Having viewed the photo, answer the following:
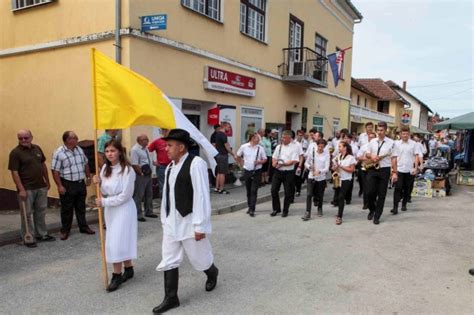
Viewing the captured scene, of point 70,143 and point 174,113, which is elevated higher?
point 174,113

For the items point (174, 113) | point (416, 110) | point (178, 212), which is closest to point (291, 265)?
point (178, 212)

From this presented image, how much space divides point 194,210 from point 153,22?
577 cm

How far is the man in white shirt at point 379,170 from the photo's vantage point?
7566mm

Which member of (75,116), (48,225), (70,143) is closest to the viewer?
(70,143)

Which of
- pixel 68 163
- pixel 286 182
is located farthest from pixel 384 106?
pixel 68 163

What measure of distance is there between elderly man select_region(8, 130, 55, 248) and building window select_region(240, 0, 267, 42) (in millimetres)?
8206

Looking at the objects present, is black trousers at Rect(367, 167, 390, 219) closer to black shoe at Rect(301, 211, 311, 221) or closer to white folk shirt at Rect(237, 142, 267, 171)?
black shoe at Rect(301, 211, 311, 221)

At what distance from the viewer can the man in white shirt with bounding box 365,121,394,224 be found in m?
7.57

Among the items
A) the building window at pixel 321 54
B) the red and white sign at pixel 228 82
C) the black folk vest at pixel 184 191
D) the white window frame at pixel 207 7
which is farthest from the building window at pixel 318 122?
the black folk vest at pixel 184 191

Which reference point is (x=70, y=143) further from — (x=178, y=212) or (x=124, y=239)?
(x=178, y=212)

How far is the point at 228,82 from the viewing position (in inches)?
448

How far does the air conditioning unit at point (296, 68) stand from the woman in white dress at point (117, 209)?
11386 millimetres

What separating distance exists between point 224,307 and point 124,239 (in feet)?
4.24

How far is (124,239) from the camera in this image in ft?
13.7
